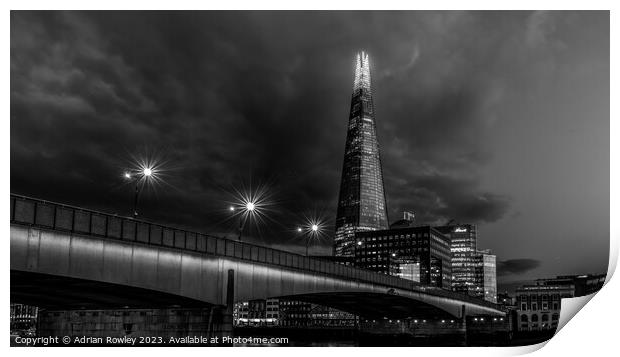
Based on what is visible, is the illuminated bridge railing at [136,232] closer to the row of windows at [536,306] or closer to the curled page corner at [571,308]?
the curled page corner at [571,308]

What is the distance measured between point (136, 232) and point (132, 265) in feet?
7.46

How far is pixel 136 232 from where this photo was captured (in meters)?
42.6

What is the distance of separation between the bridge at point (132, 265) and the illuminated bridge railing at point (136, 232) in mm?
57

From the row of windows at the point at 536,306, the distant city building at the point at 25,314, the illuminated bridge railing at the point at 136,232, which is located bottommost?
the distant city building at the point at 25,314

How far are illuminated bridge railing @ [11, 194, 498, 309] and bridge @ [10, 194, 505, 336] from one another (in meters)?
0.06

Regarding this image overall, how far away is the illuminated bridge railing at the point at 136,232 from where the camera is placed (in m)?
34.8

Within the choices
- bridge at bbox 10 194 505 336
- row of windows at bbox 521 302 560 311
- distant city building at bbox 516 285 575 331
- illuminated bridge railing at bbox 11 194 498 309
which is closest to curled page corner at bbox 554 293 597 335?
bridge at bbox 10 194 505 336

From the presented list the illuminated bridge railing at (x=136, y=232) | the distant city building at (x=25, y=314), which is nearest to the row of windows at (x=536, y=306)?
the illuminated bridge railing at (x=136, y=232)

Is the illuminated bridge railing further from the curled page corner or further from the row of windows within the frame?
the row of windows
